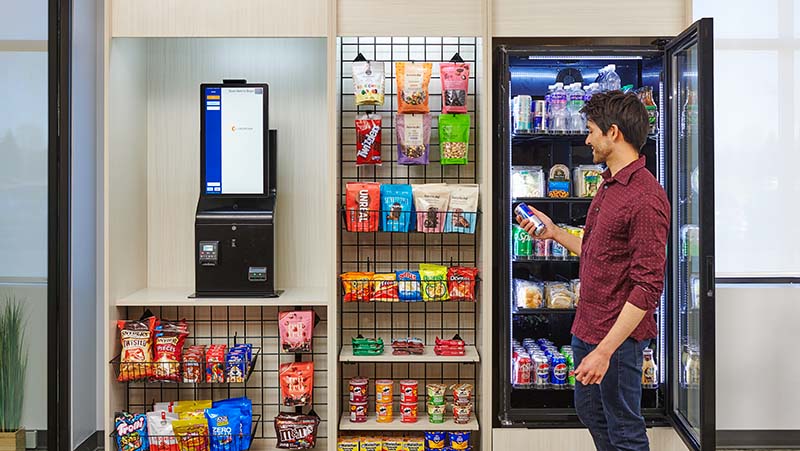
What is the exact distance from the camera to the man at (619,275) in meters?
2.44

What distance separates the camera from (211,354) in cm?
347

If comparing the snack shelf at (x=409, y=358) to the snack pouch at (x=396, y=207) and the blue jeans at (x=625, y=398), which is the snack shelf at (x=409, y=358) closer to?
the snack pouch at (x=396, y=207)

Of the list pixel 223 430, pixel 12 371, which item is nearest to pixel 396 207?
pixel 223 430

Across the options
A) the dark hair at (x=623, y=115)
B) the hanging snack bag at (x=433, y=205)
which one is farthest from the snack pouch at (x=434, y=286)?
the dark hair at (x=623, y=115)

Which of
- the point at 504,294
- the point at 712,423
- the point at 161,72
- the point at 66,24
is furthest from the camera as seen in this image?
the point at 161,72

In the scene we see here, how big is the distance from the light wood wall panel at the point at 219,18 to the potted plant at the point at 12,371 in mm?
1355

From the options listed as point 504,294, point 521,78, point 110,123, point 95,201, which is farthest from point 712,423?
point 95,201

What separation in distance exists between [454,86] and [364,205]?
0.70 metres

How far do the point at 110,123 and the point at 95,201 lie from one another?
0.86 meters

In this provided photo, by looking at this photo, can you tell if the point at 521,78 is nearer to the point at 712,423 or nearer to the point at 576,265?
the point at 576,265

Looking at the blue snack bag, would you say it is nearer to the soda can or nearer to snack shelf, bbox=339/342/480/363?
snack shelf, bbox=339/342/480/363

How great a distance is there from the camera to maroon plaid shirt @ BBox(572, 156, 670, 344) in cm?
243

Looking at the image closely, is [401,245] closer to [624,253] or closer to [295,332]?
[295,332]

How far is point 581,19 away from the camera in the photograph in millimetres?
3377
